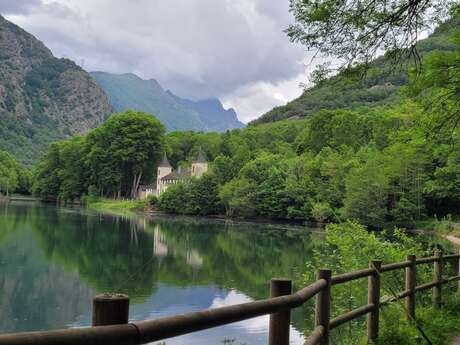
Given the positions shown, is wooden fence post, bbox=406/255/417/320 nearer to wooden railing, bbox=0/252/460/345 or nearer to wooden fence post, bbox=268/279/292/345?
wooden railing, bbox=0/252/460/345

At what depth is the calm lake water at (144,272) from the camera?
49.2 feet

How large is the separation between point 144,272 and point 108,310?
18.9 feet

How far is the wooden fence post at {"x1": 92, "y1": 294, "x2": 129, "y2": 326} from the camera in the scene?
2.18 m

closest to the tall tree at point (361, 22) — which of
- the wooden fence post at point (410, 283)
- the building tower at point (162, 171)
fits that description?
the wooden fence post at point (410, 283)

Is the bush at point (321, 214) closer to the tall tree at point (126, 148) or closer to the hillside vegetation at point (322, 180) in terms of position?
the hillside vegetation at point (322, 180)

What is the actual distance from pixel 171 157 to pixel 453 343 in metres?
105

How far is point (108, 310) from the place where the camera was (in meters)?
2.19

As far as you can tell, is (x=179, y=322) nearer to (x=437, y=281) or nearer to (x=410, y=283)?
(x=410, y=283)

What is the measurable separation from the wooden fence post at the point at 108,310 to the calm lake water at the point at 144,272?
4.07 meters

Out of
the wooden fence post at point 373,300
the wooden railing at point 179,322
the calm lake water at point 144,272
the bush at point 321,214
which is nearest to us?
the wooden railing at point 179,322

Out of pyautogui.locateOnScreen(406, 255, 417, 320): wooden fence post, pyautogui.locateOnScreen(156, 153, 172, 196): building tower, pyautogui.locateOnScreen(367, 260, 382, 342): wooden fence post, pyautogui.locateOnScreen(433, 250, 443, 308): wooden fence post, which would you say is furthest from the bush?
pyautogui.locateOnScreen(367, 260, 382, 342): wooden fence post

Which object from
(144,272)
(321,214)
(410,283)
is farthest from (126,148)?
(410,283)

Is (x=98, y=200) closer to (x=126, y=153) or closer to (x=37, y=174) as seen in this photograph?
(x=126, y=153)

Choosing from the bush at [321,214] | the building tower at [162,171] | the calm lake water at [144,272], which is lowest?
the calm lake water at [144,272]
